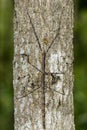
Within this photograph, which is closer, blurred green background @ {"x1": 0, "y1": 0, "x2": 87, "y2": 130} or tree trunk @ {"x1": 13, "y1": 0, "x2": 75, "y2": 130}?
tree trunk @ {"x1": 13, "y1": 0, "x2": 75, "y2": 130}

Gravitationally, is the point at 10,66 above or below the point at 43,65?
below

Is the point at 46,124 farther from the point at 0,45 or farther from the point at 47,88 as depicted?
the point at 0,45

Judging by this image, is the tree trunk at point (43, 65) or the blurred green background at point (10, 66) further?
the blurred green background at point (10, 66)

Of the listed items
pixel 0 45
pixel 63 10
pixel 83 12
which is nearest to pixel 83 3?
pixel 83 12
